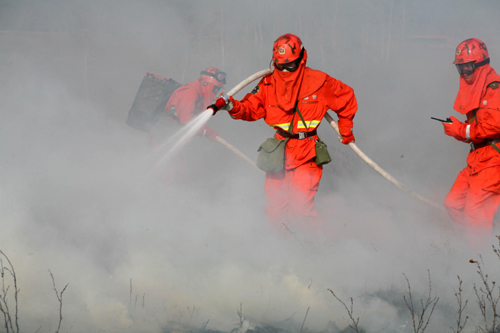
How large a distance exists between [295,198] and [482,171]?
5.77 feet

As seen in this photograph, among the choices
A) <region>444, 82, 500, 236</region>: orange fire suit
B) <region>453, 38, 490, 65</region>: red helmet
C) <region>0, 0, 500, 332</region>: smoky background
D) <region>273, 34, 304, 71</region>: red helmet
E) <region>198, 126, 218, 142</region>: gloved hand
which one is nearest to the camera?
<region>0, 0, 500, 332</region>: smoky background

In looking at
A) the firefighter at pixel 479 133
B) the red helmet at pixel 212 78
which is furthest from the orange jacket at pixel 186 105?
the firefighter at pixel 479 133

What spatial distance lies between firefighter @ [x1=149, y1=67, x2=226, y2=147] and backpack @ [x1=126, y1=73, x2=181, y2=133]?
0.08m

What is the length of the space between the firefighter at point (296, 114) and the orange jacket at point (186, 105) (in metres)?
1.84

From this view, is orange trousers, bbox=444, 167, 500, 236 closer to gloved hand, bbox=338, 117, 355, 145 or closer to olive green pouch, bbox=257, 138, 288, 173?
gloved hand, bbox=338, 117, 355, 145

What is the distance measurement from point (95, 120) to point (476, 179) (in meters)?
7.78

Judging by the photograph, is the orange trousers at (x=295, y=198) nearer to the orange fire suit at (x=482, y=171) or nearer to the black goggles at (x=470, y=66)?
the orange fire suit at (x=482, y=171)

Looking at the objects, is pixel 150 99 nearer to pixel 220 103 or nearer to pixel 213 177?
pixel 213 177

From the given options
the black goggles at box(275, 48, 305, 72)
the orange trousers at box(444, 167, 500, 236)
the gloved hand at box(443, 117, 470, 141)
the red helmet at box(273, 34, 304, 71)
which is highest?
the red helmet at box(273, 34, 304, 71)

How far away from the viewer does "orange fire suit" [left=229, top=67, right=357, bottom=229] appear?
4.46 metres

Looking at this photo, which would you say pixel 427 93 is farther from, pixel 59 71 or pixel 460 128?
pixel 59 71

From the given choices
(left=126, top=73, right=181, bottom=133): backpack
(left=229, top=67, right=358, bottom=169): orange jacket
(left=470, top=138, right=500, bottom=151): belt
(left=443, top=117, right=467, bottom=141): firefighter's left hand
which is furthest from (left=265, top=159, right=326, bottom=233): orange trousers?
(left=126, top=73, right=181, bottom=133): backpack

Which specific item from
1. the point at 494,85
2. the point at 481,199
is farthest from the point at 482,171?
the point at 494,85

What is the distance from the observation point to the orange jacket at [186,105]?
250 inches
